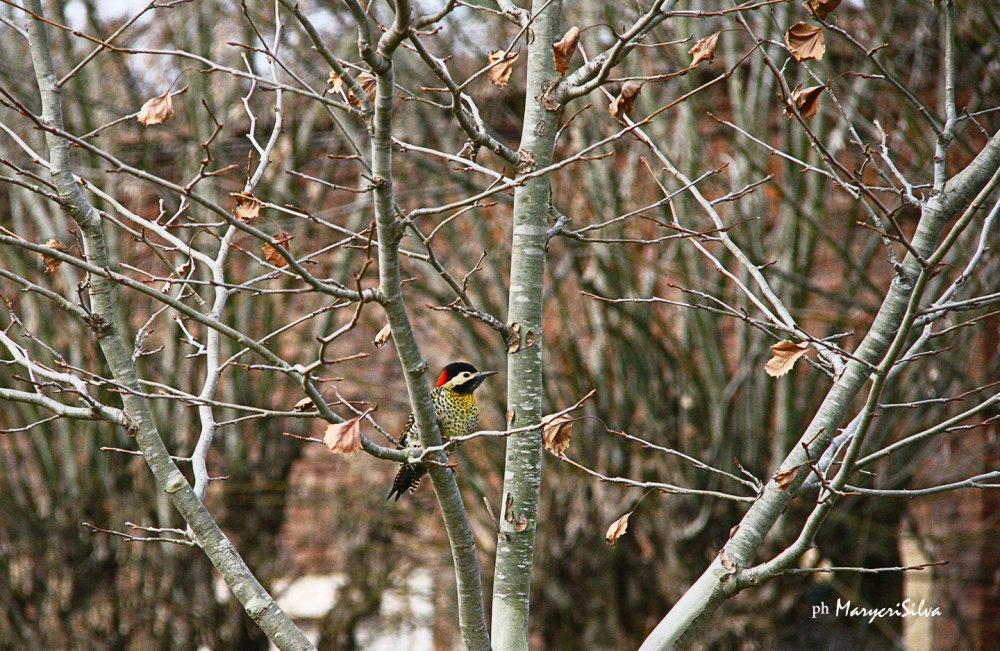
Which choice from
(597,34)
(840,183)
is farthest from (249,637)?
(840,183)

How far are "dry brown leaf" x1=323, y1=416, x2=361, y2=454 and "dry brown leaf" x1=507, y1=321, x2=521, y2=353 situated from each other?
2.92ft

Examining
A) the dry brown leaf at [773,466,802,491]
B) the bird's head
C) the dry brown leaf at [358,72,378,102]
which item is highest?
the dry brown leaf at [358,72,378,102]

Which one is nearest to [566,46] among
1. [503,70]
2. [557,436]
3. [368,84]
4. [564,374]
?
[503,70]

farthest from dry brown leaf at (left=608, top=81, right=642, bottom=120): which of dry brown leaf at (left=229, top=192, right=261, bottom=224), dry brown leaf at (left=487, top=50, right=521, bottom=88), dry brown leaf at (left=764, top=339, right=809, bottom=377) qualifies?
dry brown leaf at (left=229, top=192, right=261, bottom=224)

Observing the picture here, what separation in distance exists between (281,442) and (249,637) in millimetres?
1641

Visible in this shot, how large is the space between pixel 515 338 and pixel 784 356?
881 millimetres

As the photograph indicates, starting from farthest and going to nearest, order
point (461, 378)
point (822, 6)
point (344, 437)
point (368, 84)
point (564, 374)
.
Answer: point (564, 374)
point (461, 378)
point (368, 84)
point (822, 6)
point (344, 437)

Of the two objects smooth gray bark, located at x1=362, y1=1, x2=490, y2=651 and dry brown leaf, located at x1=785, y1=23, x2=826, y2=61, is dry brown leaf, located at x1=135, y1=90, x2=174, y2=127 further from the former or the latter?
dry brown leaf, located at x1=785, y1=23, x2=826, y2=61

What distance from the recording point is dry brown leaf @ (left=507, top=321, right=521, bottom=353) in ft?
10.1

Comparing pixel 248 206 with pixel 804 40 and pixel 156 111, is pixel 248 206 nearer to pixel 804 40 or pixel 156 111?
pixel 156 111

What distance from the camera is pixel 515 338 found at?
121 inches

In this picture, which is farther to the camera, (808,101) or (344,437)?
(808,101)

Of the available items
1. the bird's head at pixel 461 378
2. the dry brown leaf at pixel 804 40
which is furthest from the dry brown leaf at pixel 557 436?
the bird's head at pixel 461 378

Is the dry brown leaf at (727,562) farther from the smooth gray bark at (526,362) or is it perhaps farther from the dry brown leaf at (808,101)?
the dry brown leaf at (808,101)
